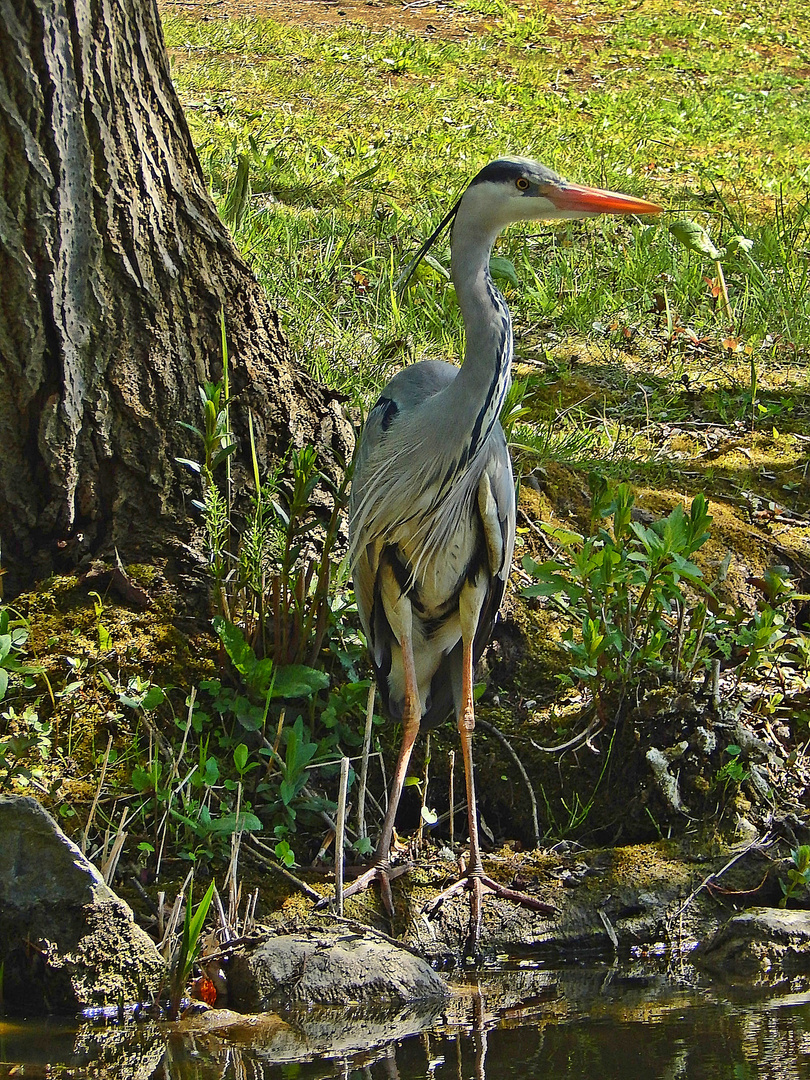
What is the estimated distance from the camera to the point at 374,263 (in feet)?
18.2

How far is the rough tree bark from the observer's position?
3.12 meters

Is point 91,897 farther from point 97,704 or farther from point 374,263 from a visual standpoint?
point 374,263

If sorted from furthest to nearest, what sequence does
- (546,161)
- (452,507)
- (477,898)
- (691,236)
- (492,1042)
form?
(546,161) → (691,236) → (452,507) → (477,898) → (492,1042)

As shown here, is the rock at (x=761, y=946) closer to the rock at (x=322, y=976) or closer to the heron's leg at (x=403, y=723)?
the rock at (x=322, y=976)

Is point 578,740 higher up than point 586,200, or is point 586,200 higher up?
point 586,200

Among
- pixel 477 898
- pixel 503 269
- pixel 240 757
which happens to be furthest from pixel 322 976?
pixel 503 269

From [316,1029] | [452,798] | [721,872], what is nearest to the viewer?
[316,1029]

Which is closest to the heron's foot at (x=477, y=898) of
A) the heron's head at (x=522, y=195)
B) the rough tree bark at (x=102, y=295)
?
the rough tree bark at (x=102, y=295)

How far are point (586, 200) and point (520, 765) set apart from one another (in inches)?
62.3

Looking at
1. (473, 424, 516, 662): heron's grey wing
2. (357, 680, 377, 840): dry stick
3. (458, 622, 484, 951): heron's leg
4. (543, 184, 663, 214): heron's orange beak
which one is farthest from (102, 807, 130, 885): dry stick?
(543, 184, 663, 214): heron's orange beak

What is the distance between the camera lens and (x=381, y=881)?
304 cm

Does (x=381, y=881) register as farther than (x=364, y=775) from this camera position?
No

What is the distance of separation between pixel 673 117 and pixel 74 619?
6.55 meters

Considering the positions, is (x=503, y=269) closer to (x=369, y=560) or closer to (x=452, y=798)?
(x=369, y=560)
